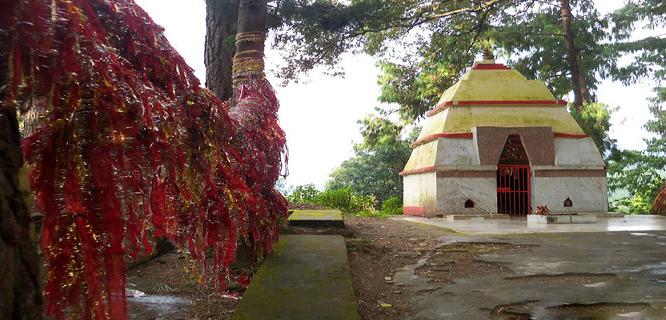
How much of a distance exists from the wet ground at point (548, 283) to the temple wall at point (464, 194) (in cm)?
613

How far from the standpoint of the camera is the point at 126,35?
1330 mm

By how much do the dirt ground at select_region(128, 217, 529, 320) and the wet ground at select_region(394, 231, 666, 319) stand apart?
2.3 inches

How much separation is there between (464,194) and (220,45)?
770 centimetres

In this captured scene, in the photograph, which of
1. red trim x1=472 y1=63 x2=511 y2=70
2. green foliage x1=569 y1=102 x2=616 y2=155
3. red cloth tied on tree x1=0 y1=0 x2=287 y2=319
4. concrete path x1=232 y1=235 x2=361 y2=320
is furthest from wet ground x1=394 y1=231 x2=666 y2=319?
green foliage x1=569 y1=102 x2=616 y2=155

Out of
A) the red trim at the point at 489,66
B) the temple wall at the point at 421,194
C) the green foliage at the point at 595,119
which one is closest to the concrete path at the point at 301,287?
the temple wall at the point at 421,194

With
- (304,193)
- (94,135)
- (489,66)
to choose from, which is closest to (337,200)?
(304,193)

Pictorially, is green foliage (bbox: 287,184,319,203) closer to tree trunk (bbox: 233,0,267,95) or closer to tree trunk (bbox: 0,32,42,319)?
tree trunk (bbox: 233,0,267,95)

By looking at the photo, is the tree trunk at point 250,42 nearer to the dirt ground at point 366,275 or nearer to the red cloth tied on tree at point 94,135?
the dirt ground at point 366,275

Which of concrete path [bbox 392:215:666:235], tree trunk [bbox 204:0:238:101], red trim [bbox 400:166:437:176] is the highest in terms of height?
tree trunk [bbox 204:0:238:101]

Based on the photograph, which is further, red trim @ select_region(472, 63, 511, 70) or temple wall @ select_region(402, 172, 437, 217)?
red trim @ select_region(472, 63, 511, 70)

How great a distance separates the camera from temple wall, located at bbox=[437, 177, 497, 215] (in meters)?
11.5

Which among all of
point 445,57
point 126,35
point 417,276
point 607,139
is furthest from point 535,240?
point 607,139

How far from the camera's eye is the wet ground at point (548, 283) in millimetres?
2672

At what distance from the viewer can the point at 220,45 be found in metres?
5.41
